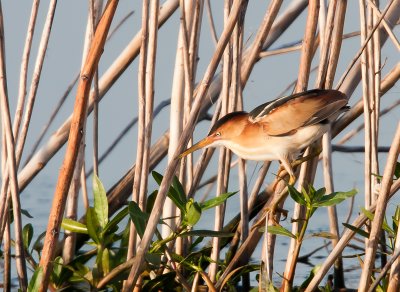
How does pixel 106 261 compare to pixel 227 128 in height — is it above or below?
below

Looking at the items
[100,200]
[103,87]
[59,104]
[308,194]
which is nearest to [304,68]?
[308,194]

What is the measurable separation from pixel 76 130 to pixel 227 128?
48 cm

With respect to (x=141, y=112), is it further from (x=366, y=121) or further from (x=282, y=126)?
(x=366, y=121)

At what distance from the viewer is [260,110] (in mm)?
2533

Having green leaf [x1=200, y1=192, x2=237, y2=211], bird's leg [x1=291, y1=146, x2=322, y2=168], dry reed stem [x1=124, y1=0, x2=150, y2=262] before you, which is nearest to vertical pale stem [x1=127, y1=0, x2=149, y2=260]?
dry reed stem [x1=124, y1=0, x2=150, y2=262]

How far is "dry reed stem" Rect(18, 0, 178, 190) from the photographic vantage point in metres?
3.13

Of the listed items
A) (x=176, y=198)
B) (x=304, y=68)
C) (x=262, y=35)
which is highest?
(x=262, y=35)

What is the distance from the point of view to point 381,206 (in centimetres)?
219

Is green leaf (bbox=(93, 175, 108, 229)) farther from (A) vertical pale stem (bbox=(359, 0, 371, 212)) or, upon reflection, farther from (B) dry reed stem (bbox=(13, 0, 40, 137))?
(A) vertical pale stem (bbox=(359, 0, 371, 212))

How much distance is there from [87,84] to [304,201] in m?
0.65

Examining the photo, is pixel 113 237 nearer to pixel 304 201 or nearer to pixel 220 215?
pixel 220 215

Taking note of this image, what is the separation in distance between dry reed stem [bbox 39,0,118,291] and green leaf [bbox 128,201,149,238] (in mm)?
197

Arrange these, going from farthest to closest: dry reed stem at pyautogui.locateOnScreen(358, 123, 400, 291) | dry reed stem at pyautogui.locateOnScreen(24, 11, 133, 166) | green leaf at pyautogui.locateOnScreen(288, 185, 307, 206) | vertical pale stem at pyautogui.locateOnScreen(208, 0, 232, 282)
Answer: dry reed stem at pyautogui.locateOnScreen(24, 11, 133, 166), vertical pale stem at pyautogui.locateOnScreen(208, 0, 232, 282), green leaf at pyautogui.locateOnScreen(288, 185, 307, 206), dry reed stem at pyautogui.locateOnScreen(358, 123, 400, 291)

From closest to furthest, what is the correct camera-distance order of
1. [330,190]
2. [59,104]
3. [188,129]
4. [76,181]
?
[188,129], [330,190], [76,181], [59,104]
